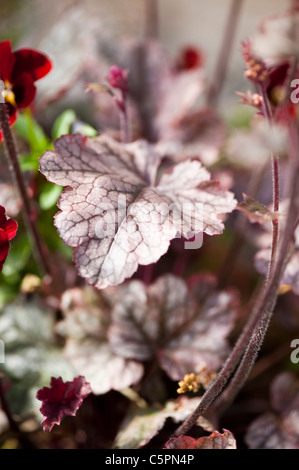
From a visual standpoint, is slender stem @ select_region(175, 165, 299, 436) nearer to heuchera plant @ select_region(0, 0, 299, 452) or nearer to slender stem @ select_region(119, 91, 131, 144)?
heuchera plant @ select_region(0, 0, 299, 452)

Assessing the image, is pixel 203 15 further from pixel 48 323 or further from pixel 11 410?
pixel 11 410

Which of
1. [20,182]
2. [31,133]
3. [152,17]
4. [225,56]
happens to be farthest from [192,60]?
[20,182]

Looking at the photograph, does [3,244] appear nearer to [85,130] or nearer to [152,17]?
[85,130]

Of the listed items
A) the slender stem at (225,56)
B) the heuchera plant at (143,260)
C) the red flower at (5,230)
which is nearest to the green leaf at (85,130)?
the heuchera plant at (143,260)

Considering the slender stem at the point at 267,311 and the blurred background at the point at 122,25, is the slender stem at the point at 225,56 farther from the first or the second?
the slender stem at the point at 267,311

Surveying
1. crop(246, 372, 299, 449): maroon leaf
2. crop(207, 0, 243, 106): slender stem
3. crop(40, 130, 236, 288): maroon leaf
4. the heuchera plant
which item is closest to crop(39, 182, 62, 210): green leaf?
the heuchera plant
